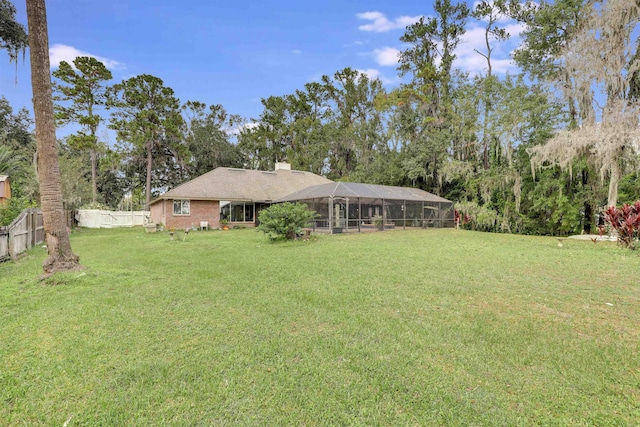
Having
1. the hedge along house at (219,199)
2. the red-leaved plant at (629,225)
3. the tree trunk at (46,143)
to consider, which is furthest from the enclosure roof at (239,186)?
the red-leaved plant at (629,225)

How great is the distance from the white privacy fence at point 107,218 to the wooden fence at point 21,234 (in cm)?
1124

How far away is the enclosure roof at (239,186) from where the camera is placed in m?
19.1

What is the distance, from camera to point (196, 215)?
62.4ft

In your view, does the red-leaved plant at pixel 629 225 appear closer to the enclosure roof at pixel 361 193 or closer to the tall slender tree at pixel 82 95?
the enclosure roof at pixel 361 193

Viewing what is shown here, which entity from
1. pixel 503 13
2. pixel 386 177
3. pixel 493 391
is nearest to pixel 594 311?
pixel 493 391

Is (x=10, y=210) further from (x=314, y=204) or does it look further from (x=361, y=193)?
(x=361, y=193)

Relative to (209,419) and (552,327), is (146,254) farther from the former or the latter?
(552,327)

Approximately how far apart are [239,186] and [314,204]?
22.7 feet

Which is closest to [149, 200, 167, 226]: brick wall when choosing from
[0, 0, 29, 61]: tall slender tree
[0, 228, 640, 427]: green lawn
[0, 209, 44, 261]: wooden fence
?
[0, 209, 44, 261]: wooden fence

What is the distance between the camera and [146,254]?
8.77 meters

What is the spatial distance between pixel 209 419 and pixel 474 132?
76.0ft

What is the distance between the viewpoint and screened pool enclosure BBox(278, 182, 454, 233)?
53.8ft

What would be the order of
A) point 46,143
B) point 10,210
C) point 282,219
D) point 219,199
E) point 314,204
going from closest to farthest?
1. point 46,143
2. point 10,210
3. point 282,219
4. point 314,204
5. point 219,199

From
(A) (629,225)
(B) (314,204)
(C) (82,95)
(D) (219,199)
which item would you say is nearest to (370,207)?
(B) (314,204)
